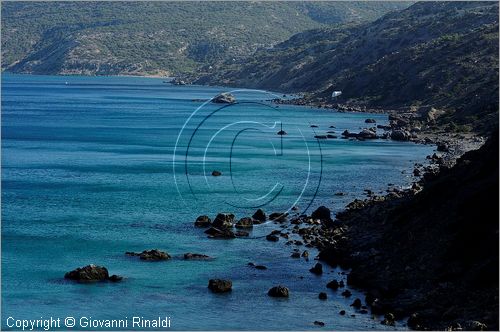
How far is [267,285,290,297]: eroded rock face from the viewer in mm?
42531

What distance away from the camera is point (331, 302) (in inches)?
1635

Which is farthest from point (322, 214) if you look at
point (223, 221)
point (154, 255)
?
point (154, 255)

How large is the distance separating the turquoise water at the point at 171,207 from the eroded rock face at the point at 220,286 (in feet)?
1.45

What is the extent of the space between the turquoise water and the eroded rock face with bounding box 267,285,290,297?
0.47m

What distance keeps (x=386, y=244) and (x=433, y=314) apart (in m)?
11.7

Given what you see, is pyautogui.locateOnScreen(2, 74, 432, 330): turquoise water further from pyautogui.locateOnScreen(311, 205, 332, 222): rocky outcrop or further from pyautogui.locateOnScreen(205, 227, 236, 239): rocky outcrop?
pyautogui.locateOnScreen(311, 205, 332, 222): rocky outcrop

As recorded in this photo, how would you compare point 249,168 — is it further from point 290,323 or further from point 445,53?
point 445,53

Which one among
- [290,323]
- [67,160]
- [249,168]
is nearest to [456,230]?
[290,323]

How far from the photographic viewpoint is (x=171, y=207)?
67938 millimetres
